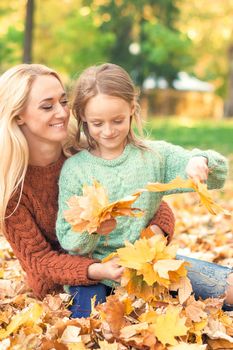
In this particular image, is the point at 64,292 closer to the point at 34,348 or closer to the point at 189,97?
the point at 34,348

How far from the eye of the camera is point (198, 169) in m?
2.73

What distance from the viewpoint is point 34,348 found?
7.89 ft

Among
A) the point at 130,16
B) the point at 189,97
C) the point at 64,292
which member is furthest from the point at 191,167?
the point at 189,97

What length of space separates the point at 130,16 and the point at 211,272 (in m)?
24.1

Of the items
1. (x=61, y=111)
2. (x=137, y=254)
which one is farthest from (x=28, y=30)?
(x=137, y=254)

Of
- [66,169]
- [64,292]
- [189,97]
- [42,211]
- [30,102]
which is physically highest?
[30,102]

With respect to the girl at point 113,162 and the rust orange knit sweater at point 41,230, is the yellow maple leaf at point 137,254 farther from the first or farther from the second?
the rust orange knit sweater at point 41,230

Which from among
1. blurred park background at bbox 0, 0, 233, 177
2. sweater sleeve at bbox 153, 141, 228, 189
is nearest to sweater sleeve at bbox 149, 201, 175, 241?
sweater sleeve at bbox 153, 141, 228, 189

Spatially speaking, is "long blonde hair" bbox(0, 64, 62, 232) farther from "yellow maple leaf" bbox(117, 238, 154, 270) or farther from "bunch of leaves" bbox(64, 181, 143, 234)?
"yellow maple leaf" bbox(117, 238, 154, 270)

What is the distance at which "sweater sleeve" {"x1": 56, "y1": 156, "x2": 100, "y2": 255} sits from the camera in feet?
9.07

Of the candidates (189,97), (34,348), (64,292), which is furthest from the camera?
(189,97)

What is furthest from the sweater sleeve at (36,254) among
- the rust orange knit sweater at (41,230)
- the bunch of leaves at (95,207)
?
the bunch of leaves at (95,207)

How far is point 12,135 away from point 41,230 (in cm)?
50

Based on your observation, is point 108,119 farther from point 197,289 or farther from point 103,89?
point 197,289
